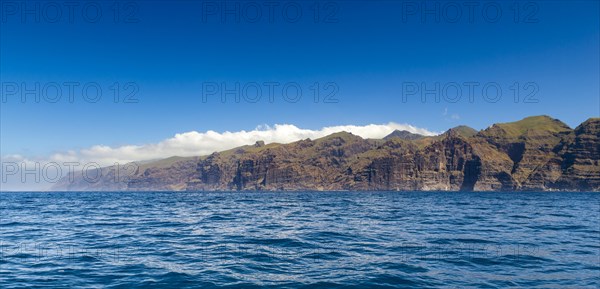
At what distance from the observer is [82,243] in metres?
26.3

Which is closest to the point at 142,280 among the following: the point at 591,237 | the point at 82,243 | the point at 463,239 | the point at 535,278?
the point at 82,243

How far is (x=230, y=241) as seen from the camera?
27.0 meters

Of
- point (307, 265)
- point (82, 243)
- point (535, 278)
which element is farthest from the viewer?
point (82, 243)

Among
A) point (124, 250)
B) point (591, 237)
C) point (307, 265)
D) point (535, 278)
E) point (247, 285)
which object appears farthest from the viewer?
point (591, 237)

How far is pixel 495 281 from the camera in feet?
54.8

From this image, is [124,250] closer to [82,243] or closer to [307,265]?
[82,243]

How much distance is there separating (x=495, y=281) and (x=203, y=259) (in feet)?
48.6

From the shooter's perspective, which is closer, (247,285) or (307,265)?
(247,285)

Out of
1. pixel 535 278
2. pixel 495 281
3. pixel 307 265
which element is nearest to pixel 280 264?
pixel 307 265

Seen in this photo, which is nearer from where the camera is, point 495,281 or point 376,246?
point 495,281

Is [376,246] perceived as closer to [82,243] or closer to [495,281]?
[495,281]

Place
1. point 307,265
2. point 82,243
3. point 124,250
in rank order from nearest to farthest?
point 307,265, point 124,250, point 82,243

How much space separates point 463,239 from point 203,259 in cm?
1902

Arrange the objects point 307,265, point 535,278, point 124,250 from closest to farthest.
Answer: point 535,278
point 307,265
point 124,250
